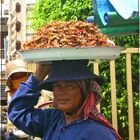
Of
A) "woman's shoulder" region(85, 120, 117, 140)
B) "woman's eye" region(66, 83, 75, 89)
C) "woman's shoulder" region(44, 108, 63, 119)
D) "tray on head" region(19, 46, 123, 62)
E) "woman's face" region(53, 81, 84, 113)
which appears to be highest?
"tray on head" region(19, 46, 123, 62)

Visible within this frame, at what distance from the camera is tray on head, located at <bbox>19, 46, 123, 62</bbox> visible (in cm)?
197

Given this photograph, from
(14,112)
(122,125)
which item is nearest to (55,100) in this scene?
(14,112)

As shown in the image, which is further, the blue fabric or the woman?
the blue fabric

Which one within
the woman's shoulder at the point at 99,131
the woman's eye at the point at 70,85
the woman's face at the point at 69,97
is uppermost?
the woman's eye at the point at 70,85

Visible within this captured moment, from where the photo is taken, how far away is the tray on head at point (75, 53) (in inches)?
77.5

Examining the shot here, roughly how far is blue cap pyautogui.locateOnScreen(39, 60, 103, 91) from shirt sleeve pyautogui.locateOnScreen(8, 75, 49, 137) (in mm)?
184

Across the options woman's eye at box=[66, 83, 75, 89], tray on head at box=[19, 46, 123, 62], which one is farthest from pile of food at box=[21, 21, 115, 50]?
woman's eye at box=[66, 83, 75, 89]

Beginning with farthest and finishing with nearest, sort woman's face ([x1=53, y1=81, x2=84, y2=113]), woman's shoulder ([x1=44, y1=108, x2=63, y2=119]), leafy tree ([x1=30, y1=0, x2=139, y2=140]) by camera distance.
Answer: leafy tree ([x1=30, y1=0, x2=139, y2=140]) < woman's shoulder ([x1=44, y1=108, x2=63, y2=119]) < woman's face ([x1=53, y1=81, x2=84, y2=113])

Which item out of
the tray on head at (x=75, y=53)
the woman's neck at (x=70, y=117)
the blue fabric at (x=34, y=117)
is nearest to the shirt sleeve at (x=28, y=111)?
the blue fabric at (x=34, y=117)

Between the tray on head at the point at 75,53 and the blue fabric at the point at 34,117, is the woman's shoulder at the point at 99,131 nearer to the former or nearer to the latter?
the blue fabric at the point at 34,117

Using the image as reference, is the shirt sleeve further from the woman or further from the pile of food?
the pile of food

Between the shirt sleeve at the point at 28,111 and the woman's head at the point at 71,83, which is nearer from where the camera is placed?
the woman's head at the point at 71,83

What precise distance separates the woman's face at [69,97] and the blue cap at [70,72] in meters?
0.03

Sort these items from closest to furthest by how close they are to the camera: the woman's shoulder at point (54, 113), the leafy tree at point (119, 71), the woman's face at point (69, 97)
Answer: the woman's face at point (69, 97) < the woman's shoulder at point (54, 113) < the leafy tree at point (119, 71)
